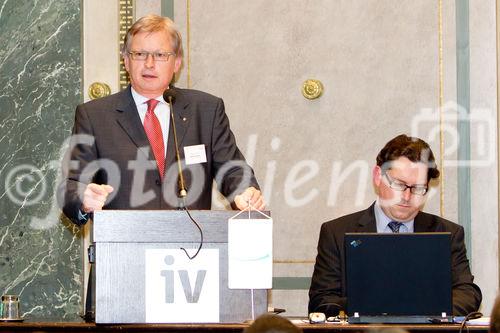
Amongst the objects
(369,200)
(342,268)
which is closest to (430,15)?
(369,200)

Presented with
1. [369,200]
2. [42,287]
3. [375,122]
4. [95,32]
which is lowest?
[42,287]

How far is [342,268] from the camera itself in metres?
5.34

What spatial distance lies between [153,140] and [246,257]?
0.98m

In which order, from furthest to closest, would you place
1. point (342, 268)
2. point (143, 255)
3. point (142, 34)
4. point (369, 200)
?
1. point (369, 200)
2. point (342, 268)
3. point (142, 34)
4. point (143, 255)

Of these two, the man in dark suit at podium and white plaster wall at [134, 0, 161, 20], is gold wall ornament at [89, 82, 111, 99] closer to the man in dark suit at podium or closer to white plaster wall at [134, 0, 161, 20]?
white plaster wall at [134, 0, 161, 20]

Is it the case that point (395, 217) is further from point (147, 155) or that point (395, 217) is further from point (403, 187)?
point (147, 155)

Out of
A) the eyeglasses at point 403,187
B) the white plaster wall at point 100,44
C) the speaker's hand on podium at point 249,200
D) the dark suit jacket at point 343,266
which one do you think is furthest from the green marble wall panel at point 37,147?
the speaker's hand on podium at point 249,200

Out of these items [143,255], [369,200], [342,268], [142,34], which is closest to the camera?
[143,255]

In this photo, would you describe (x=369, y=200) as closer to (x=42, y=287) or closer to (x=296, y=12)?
(x=296, y=12)

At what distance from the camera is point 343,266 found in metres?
5.34

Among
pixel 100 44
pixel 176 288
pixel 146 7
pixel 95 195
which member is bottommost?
pixel 176 288

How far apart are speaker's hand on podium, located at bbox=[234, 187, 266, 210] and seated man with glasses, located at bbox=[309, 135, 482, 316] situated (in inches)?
39.0

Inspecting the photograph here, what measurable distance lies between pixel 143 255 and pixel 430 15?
2.90m

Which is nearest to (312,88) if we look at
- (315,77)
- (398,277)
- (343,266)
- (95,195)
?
(315,77)
